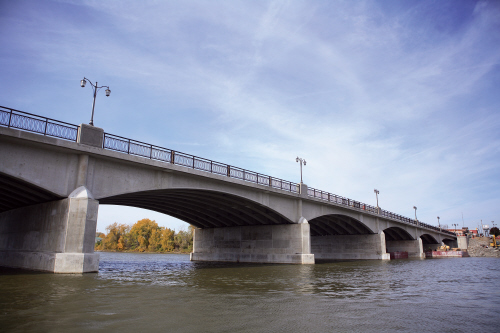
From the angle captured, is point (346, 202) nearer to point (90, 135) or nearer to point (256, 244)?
point (256, 244)

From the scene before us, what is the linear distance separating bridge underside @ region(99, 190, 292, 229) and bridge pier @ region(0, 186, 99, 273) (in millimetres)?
7217

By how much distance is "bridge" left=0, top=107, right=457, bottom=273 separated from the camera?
1912 centimetres

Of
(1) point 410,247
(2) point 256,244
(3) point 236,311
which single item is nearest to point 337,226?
(2) point 256,244

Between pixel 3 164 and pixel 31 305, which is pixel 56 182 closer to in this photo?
pixel 3 164

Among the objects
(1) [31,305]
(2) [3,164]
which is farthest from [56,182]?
(1) [31,305]

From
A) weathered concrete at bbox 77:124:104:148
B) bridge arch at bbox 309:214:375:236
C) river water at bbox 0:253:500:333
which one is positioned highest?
weathered concrete at bbox 77:124:104:148

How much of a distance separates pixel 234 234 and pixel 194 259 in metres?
7.22

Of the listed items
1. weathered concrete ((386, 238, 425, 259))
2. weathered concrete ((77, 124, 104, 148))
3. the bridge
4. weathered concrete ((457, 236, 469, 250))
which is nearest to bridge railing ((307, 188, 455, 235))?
the bridge

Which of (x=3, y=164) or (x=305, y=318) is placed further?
(x=3, y=164)

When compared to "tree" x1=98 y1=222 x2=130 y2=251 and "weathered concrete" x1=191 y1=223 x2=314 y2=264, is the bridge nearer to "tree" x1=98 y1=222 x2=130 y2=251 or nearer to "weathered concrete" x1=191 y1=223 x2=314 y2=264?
"weathered concrete" x1=191 y1=223 x2=314 y2=264

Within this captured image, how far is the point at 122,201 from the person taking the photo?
32094mm

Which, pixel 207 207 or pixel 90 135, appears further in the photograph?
pixel 207 207

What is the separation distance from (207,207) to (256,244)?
25.4 feet

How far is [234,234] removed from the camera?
42500 mm
